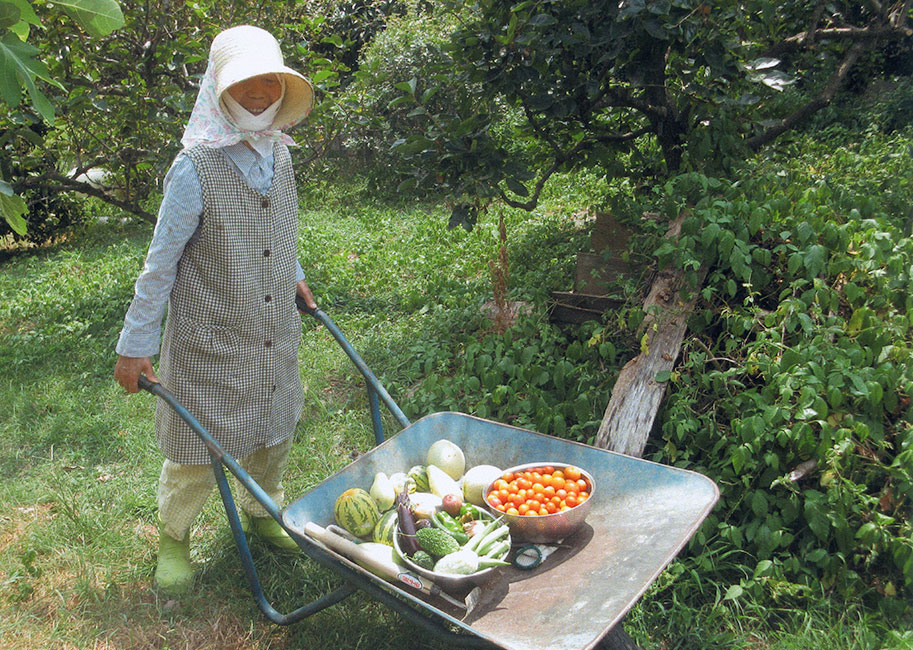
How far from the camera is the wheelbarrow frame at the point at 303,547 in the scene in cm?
208

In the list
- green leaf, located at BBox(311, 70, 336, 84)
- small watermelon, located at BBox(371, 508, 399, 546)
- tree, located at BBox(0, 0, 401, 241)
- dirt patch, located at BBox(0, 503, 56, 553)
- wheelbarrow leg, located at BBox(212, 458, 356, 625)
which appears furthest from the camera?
tree, located at BBox(0, 0, 401, 241)

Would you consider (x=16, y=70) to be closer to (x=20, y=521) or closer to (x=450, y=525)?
(x=450, y=525)

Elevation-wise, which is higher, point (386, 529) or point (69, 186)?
point (69, 186)

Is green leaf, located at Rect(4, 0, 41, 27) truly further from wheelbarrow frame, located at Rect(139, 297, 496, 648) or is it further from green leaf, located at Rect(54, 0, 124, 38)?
wheelbarrow frame, located at Rect(139, 297, 496, 648)

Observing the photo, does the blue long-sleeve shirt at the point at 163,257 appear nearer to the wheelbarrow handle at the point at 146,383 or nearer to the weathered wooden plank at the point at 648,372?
the wheelbarrow handle at the point at 146,383

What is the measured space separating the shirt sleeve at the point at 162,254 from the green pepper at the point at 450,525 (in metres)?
1.16

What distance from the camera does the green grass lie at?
2.83 m

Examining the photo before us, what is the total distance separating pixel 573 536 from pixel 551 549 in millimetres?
106

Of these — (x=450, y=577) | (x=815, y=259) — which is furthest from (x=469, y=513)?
(x=815, y=259)

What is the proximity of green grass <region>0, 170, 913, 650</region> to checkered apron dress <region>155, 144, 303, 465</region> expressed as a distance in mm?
699

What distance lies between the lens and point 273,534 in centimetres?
333

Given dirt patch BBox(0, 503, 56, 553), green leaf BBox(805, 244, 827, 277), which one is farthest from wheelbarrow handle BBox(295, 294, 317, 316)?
green leaf BBox(805, 244, 827, 277)

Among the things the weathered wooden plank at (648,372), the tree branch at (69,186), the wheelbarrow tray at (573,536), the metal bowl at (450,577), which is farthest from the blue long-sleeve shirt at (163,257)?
the tree branch at (69,186)

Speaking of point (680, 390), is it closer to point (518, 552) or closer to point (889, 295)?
point (889, 295)
